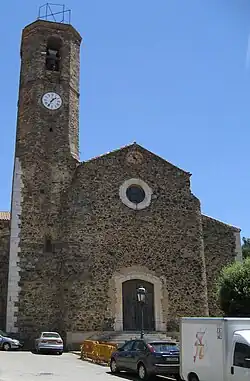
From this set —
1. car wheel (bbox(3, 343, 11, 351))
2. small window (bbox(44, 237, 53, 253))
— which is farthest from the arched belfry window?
car wheel (bbox(3, 343, 11, 351))

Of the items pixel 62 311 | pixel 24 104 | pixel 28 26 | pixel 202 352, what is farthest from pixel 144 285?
pixel 28 26

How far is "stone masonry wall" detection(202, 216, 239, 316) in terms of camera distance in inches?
1160

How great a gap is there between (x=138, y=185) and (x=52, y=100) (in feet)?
24.2

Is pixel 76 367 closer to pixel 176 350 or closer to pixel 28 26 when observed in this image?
pixel 176 350

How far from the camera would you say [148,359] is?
1506cm

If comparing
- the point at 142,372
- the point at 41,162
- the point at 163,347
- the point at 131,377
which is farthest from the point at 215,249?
the point at 142,372

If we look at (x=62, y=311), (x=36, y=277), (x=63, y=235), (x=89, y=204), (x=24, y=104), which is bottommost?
(x=62, y=311)

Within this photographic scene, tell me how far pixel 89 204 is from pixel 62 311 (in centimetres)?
602

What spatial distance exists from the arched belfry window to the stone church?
0.07 metres

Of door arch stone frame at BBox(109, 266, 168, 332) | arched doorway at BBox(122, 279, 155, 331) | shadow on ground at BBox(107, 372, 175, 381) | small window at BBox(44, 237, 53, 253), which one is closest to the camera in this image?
shadow on ground at BBox(107, 372, 175, 381)

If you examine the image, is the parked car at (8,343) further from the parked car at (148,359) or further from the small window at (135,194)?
the small window at (135,194)

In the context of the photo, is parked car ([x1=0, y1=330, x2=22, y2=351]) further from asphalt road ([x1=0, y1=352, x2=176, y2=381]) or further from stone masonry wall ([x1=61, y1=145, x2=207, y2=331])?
asphalt road ([x1=0, y1=352, x2=176, y2=381])

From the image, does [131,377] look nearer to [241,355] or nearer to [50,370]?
[50,370]

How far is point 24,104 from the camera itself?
29.8m
